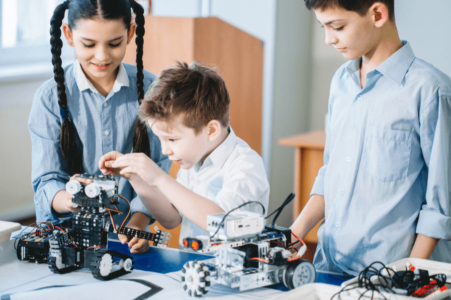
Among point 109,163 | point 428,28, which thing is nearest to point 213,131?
point 109,163

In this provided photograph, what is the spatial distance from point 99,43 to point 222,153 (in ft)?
1.45

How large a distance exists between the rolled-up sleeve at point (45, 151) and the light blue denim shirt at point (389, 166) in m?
0.76

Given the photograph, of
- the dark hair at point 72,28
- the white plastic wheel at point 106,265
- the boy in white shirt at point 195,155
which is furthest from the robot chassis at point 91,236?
the dark hair at point 72,28

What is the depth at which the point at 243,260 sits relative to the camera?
971 millimetres

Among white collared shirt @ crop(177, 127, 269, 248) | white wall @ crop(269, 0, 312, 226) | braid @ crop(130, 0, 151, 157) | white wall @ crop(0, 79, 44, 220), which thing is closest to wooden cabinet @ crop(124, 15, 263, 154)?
white wall @ crop(269, 0, 312, 226)

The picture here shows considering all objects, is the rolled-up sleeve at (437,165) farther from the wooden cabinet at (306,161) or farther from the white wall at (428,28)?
the white wall at (428,28)

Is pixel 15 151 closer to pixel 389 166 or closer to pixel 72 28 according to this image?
pixel 72 28

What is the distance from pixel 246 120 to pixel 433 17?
1.30 metres

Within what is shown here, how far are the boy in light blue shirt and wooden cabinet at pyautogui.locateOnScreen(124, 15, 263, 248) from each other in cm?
114

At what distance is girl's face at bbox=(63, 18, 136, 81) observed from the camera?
1304mm

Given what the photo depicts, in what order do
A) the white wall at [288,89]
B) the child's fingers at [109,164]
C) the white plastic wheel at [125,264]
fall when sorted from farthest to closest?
the white wall at [288,89], the child's fingers at [109,164], the white plastic wheel at [125,264]

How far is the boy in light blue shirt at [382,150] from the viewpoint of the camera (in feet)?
3.62

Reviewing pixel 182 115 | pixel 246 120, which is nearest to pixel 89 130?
pixel 182 115

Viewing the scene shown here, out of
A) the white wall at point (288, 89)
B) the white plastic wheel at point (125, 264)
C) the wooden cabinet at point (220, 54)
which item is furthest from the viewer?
the white wall at point (288, 89)
